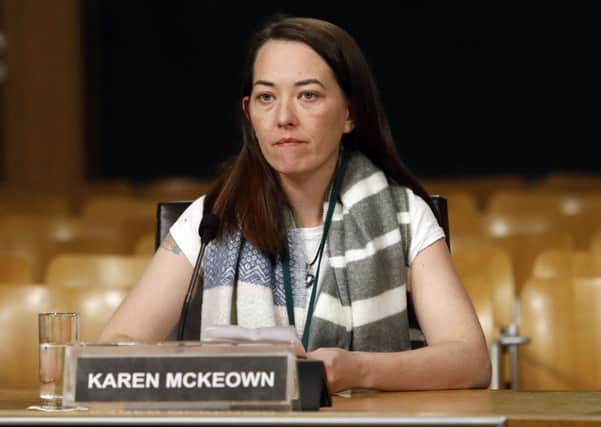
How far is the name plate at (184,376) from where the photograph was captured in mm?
2092

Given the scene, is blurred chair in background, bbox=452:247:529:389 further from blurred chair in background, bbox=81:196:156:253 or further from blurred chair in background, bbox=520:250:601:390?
blurred chair in background, bbox=81:196:156:253

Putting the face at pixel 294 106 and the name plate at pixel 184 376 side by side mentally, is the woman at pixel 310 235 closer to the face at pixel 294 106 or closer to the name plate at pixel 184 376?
the face at pixel 294 106

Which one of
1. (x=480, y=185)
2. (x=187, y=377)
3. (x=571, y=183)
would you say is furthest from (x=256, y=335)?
(x=480, y=185)

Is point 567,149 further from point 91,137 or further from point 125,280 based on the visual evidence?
point 125,280

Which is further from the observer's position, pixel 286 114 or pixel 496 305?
pixel 496 305

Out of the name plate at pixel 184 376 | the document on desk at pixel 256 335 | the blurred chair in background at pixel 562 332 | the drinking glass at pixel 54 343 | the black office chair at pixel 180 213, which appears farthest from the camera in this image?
the blurred chair in background at pixel 562 332

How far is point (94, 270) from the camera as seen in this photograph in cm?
460

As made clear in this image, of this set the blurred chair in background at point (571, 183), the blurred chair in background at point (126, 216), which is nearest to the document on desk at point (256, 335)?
the blurred chair in background at point (126, 216)

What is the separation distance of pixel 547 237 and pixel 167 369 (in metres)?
3.76

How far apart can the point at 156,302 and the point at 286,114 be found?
1.48 feet

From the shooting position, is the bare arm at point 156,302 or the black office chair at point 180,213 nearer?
the bare arm at point 156,302

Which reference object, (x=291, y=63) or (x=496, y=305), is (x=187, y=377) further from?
(x=496, y=305)

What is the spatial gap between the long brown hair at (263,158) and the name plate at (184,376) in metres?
0.77

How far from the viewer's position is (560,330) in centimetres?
380
